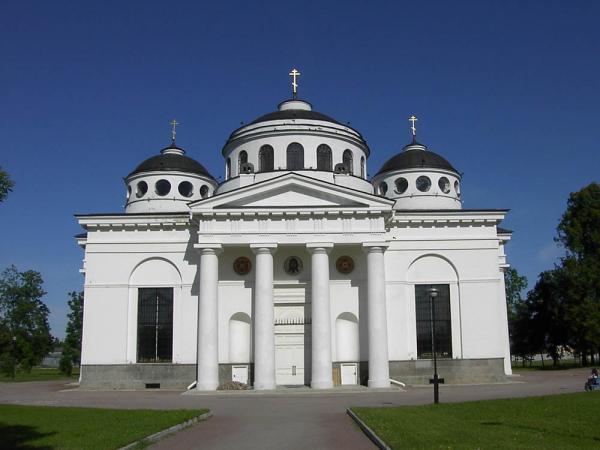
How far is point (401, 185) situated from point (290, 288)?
1323 cm

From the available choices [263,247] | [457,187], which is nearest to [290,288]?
[263,247]

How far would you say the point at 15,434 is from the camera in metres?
16.0

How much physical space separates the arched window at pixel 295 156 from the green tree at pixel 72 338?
3404cm

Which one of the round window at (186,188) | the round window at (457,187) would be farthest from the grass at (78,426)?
the round window at (457,187)

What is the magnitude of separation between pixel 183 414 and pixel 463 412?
869 cm

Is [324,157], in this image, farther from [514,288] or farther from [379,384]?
[514,288]

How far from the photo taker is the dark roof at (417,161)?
150ft

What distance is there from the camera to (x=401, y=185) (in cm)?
4584

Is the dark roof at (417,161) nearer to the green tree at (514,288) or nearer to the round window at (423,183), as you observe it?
the round window at (423,183)

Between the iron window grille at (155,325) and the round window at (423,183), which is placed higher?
the round window at (423,183)

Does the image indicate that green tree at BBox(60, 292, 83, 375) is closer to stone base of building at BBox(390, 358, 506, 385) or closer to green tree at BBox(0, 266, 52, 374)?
green tree at BBox(0, 266, 52, 374)

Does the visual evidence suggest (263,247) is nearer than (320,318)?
No

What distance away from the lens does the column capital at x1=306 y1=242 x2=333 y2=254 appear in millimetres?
34625

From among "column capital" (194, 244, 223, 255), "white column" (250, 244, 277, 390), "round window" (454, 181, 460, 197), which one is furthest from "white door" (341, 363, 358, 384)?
"round window" (454, 181, 460, 197)
